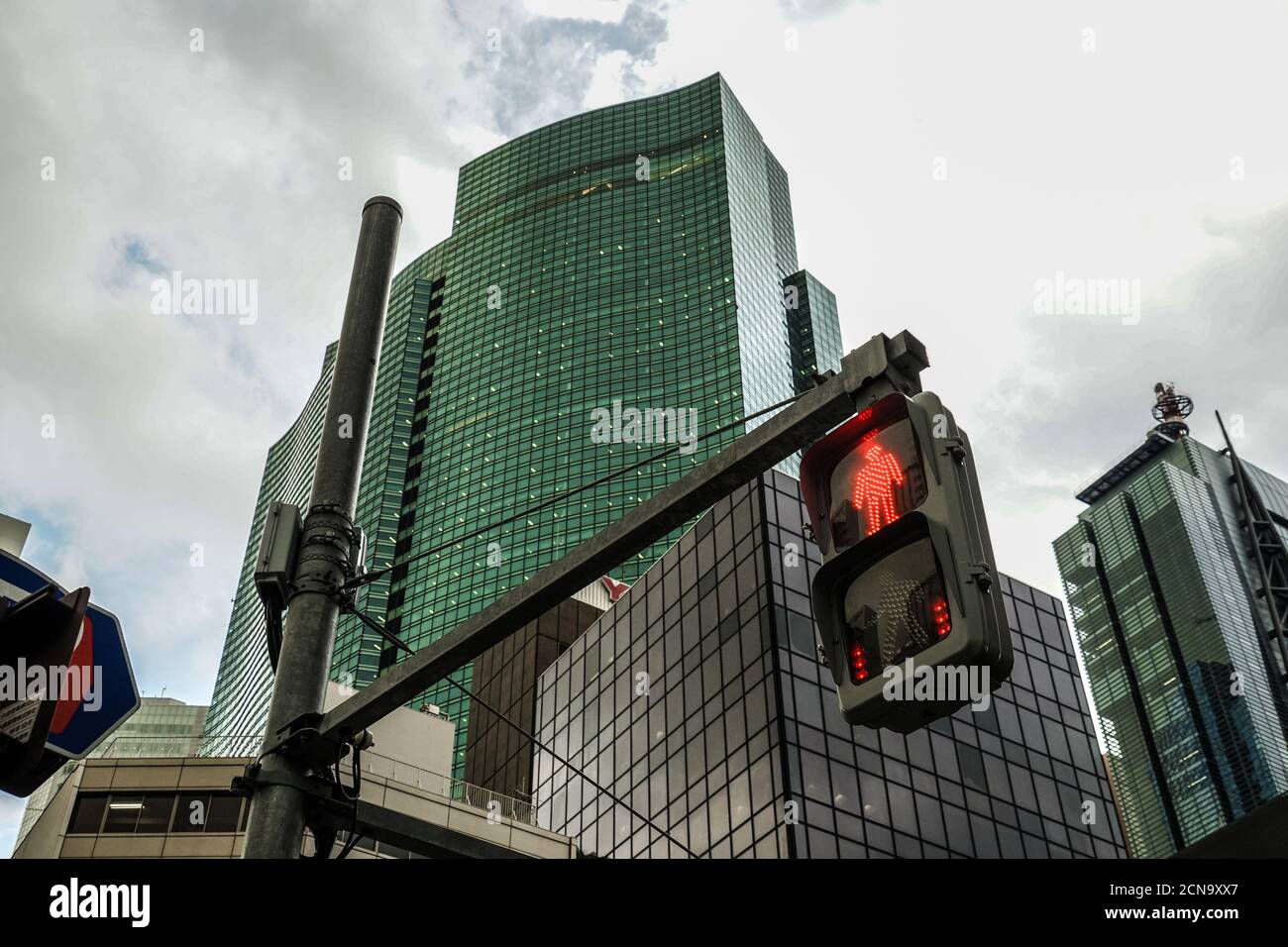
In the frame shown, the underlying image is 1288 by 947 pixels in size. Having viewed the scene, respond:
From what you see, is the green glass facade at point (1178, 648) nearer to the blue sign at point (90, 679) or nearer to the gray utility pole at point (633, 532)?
the gray utility pole at point (633, 532)

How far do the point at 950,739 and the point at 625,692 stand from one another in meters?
16.2

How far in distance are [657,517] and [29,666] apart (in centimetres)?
278

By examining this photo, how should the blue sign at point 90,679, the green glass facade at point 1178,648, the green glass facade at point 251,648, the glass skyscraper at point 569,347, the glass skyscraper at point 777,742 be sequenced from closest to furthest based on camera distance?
the blue sign at point 90,679
the glass skyscraper at point 777,742
the glass skyscraper at point 569,347
the green glass facade at point 251,648
the green glass facade at point 1178,648

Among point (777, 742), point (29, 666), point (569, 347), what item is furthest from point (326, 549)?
point (569, 347)

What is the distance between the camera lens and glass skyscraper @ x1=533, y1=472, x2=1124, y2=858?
4591cm

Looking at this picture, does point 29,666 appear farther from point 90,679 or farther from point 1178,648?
point 1178,648

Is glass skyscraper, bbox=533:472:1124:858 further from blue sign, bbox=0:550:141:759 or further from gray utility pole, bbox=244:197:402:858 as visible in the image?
blue sign, bbox=0:550:141:759

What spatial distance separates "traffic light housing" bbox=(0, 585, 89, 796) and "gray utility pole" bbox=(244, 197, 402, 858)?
8.64 feet

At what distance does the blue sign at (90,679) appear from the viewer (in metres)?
3.42

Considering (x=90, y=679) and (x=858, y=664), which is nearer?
(x=90, y=679)

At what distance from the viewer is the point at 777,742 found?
45.6 m

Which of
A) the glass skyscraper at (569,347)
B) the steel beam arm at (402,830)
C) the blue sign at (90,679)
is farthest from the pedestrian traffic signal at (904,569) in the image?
the glass skyscraper at (569,347)

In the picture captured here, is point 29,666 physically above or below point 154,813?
below

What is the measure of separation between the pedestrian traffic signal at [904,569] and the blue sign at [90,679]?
2.37 meters
